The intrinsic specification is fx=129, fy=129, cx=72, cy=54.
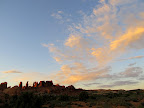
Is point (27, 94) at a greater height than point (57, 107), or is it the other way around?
point (27, 94)

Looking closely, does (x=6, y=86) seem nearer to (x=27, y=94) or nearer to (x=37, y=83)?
(x=37, y=83)

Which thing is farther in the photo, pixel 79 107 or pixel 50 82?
pixel 50 82

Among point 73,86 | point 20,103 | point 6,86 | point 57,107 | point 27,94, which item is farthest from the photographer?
point 6,86

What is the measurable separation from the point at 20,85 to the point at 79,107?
297 ft

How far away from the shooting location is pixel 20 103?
1623cm

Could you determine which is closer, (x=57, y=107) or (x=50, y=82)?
(x=57, y=107)

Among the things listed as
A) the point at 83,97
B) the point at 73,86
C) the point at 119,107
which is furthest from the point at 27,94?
the point at 73,86

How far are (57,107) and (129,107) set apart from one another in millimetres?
10943

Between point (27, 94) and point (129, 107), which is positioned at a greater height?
point (27, 94)

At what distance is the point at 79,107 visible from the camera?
2016 centimetres

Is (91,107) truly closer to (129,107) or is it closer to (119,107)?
(119,107)

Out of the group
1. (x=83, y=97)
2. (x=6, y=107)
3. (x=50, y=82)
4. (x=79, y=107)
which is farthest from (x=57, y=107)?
(x=50, y=82)

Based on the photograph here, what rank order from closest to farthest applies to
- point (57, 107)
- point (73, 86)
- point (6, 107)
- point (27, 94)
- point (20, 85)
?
point (27, 94)
point (6, 107)
point (57, 107)
point (73, 86)
point (20, 85)

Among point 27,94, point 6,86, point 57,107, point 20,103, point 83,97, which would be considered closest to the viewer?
point 20,103
